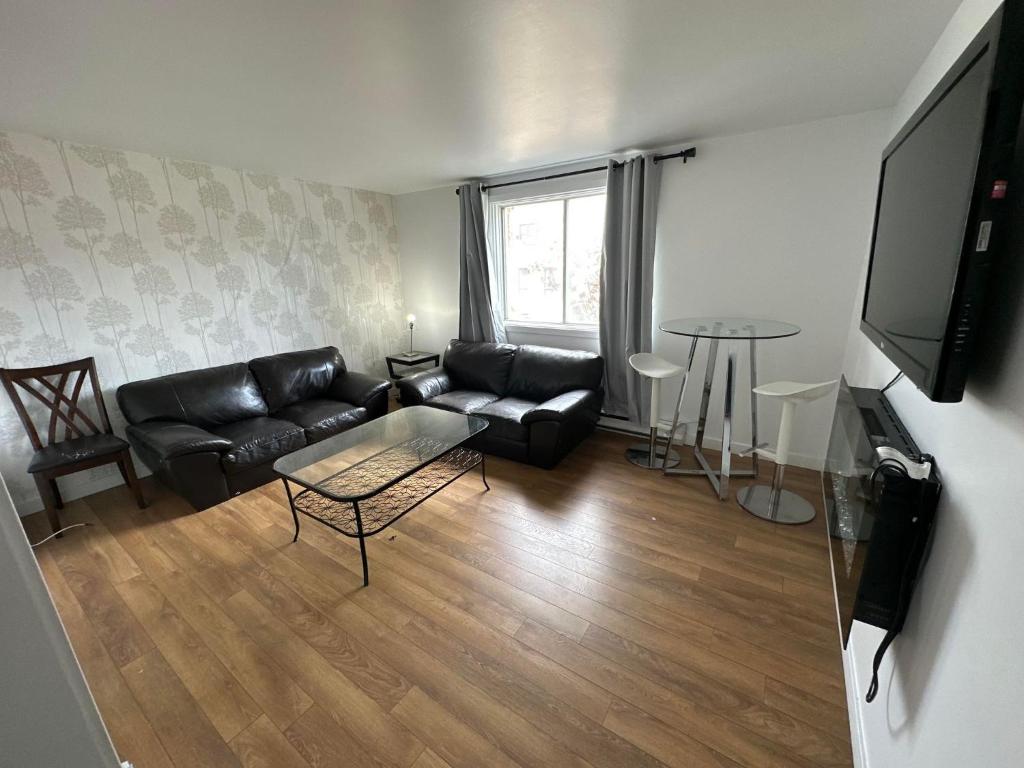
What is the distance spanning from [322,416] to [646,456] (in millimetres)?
2629

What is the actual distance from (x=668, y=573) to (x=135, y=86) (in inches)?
136

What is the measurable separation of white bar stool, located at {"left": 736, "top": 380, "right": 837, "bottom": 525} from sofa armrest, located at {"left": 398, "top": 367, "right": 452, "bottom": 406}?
255cm

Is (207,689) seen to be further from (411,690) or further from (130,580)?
(130,580)

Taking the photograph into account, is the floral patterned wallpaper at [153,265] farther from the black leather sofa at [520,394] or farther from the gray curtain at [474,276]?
the black leather sofa at [520,394]

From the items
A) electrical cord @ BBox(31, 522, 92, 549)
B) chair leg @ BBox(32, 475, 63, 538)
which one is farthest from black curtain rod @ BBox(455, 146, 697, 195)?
electrical cord @ BBox(31, 522, 92, 549)

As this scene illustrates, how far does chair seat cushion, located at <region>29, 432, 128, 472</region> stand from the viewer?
2340 mm

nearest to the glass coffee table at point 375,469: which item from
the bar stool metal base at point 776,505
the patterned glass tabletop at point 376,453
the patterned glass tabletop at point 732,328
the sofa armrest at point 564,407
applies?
the patterned glass tabletop at point 376,453

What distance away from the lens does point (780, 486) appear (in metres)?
2.40

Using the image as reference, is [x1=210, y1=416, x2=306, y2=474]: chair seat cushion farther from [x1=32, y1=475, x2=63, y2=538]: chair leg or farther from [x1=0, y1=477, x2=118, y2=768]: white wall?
[x1=0, y1=477, x2=118, y2=768]: white wall

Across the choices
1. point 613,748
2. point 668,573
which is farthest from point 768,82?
point 613,748

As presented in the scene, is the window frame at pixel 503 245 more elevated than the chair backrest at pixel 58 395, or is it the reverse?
the window frame at pixel 503 245

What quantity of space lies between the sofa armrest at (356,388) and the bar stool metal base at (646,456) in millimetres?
2220

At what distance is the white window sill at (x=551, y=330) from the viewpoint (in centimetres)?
375

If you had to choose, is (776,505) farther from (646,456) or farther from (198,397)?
(198,397)
